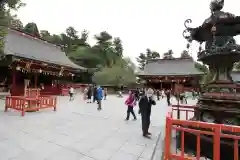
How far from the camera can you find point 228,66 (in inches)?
192

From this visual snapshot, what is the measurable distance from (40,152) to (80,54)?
37.6 meters

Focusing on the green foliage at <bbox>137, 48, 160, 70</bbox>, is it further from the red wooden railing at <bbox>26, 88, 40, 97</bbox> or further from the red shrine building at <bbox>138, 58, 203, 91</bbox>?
the red wooden railing at <bbox>26, 88, 40, 97</bbox>

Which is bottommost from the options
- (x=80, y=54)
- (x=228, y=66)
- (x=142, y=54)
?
(x=228, y=66)

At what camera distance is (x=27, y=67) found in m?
16.2

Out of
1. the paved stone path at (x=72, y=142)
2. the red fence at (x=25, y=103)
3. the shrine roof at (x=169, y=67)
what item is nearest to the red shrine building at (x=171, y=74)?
the shrine roof at (x=169, y=67)

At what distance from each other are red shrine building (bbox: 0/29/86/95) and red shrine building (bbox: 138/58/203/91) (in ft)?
51.3

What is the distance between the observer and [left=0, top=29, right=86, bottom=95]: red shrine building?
15062 millimetres

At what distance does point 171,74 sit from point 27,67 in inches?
914

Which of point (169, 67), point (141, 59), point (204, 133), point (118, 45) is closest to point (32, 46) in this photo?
point (204, 133)

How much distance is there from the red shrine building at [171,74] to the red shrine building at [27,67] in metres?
15.6

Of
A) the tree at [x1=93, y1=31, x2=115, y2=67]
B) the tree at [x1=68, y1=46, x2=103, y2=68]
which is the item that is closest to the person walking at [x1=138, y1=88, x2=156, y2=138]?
the tree at [x1=68, y1=46, x2=103, y2=68]

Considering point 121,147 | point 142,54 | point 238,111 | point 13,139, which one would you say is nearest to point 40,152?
point 13,139

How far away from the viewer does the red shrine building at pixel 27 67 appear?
1506 centimetres

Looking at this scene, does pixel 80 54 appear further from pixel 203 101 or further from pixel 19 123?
pixel 203 101
